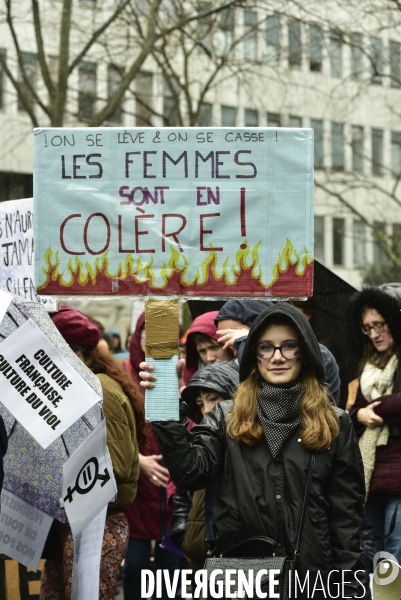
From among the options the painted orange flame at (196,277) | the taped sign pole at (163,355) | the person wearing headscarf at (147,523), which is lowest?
the person wearing headscarf at (147,523)

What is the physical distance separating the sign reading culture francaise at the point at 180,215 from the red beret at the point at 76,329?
49.7 inches

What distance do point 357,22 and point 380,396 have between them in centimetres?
775

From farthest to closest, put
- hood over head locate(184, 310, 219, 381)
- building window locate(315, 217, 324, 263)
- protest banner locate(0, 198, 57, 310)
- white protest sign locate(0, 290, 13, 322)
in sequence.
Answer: building window locate(315, 217, 324, 263) → hood over head locate(184, 310, 219, 381) → protest banner locate(0, 198, 57, 310) → white protest sign locate(0, 290, 13, 322)

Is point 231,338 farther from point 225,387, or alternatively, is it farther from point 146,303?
point 146,303

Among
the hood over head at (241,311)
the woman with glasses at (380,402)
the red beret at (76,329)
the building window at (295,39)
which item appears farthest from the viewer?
the building window at (295,39)

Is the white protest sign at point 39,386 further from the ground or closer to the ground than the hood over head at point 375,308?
closer to the ground

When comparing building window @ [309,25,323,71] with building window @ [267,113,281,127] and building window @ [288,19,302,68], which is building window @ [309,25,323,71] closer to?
building window @ [288,19,302,68]

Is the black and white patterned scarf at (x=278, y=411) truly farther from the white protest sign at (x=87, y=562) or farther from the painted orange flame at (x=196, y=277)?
the white protest sign at (x=87, y=562)

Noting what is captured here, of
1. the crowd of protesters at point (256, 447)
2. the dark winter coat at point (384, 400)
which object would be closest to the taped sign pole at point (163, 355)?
the crowd of protesters at point (256, 447)

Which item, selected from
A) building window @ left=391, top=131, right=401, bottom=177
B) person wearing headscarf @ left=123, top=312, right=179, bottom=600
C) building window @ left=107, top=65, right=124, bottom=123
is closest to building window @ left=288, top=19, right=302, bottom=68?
building window @ left=107, top=65, right=124, bottom=123

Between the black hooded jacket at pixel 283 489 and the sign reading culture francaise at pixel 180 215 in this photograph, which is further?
the sign reading culture francaise at pixel 180 215

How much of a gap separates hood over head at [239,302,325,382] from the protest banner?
1803mm

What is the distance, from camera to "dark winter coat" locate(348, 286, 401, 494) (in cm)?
666

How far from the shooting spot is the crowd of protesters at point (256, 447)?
14.3 feet
